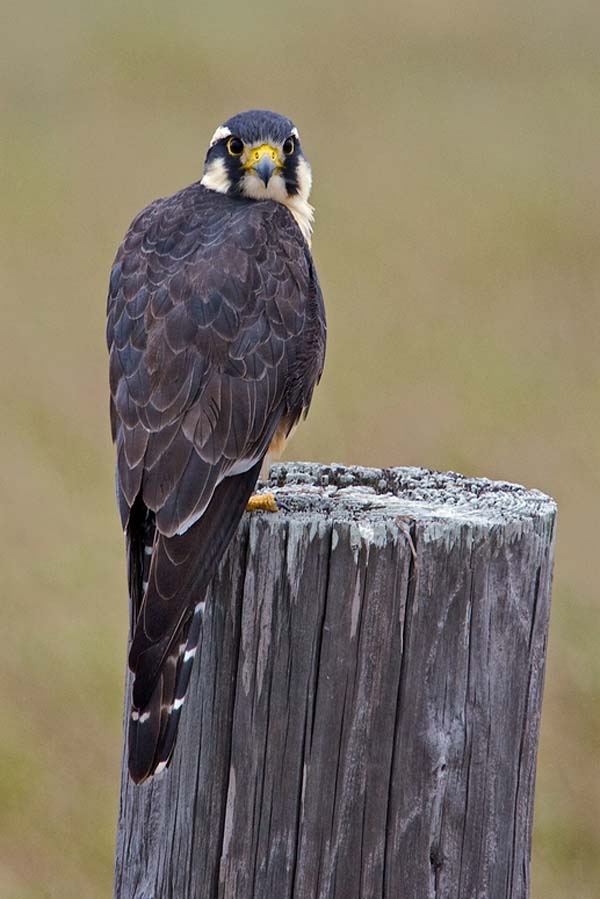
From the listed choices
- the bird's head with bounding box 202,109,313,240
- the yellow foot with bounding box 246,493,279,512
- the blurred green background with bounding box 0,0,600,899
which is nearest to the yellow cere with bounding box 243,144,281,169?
the bird's head with bounding box 202,109,313,240

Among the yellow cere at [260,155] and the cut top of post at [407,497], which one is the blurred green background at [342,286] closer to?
the cut top of post at [407,497]

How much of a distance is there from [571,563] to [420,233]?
4.45 m

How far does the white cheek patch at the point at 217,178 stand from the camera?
468 cm

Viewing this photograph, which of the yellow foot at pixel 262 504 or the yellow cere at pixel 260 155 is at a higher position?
the yellow cere at pixel 260 155

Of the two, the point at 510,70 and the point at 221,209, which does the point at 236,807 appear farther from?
the point at 510,70

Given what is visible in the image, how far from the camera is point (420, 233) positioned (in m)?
10.7

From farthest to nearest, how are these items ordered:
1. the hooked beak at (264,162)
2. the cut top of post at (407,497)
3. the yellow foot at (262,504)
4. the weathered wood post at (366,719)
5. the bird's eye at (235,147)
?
the bird's eye at (235,147) → the hooked beak at (264,162) → the yellow foot at (262,504) → the cut top of post at (407,497) → the weathered wood post at (366,719)

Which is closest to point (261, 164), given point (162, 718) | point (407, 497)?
point (407, 497)

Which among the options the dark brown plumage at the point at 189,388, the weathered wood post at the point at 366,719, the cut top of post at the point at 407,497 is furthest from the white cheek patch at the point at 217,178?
the weathered wood post at the point at 366,719

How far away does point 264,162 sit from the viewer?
4.64m

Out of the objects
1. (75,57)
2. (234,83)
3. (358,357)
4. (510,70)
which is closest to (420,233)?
(358,357)

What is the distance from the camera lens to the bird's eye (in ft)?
15.7

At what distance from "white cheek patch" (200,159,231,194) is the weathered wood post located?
1844mm

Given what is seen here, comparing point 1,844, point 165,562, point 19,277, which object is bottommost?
point 1,844
